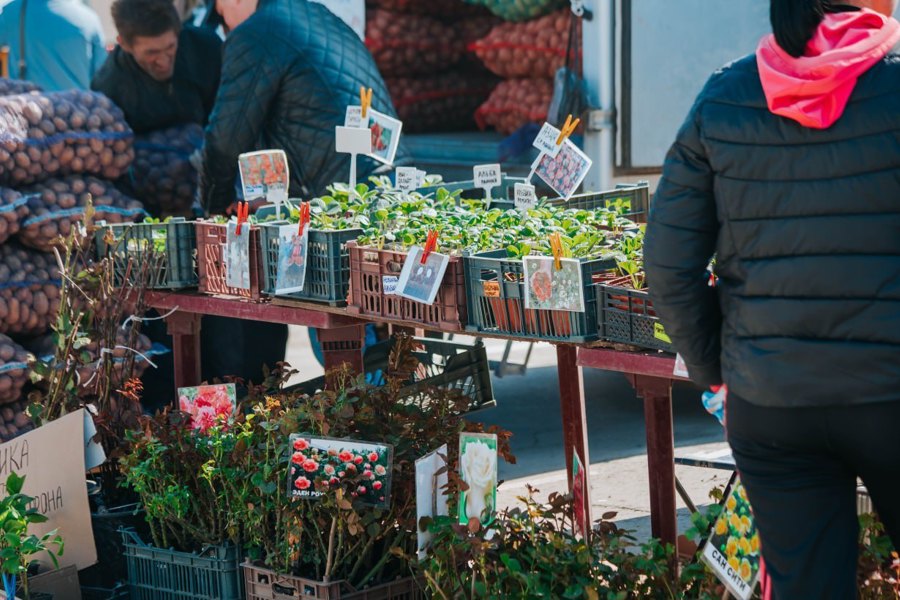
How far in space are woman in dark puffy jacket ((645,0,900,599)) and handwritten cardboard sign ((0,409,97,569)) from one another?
227 centimetres

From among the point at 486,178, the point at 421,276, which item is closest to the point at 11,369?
Answer: the point at 486,178

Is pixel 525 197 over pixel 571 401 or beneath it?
over

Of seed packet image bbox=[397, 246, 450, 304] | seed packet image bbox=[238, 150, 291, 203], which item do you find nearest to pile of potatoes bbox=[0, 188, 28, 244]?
seed packet image bbox=[238, 150, 291, 203]

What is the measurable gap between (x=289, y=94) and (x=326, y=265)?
1.71 meters

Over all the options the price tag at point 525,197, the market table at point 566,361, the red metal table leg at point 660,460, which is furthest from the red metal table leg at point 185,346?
the red metal table leg at point 660,460

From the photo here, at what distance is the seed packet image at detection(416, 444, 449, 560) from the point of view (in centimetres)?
334

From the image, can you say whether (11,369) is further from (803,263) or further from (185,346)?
(803,263)

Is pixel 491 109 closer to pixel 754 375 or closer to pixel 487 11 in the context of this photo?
pixel 487 11

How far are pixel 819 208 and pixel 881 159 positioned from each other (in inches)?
5.1

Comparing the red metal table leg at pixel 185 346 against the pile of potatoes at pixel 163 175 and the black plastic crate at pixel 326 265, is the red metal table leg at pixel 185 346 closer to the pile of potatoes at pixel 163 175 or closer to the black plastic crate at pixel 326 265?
the black plastic crate at pixel 326 265

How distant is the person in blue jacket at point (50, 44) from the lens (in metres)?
7.38

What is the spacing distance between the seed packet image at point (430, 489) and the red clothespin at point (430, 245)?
517 mm

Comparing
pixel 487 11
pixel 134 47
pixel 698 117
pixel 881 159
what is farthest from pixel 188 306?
pixel 487 11

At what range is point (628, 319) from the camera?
3.13m
